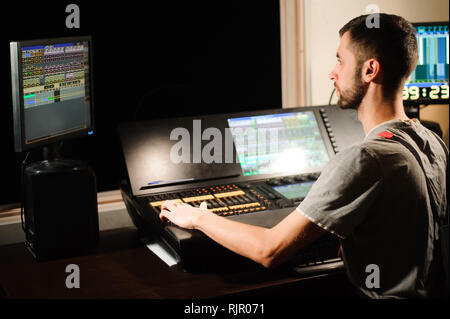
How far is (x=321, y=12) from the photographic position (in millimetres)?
2730

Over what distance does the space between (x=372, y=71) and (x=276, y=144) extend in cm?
74

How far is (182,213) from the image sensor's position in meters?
1.88

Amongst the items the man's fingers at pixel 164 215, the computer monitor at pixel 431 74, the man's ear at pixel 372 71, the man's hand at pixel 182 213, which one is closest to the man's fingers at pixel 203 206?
the man's hand at pixel 182 213

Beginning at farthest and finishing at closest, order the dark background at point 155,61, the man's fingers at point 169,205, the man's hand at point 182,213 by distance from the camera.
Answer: the dark background at point 155,61
the man's fingers at point 169,205
the man's hand at point 182,213

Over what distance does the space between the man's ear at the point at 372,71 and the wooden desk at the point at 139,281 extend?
580 mm

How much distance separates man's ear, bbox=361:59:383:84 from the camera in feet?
5.37

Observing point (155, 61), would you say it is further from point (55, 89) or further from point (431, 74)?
point (431, 74)

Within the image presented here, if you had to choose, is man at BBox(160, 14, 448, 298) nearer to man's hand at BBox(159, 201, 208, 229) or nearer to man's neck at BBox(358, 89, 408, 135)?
man's neck at BBox(358, 89, 408, 135)

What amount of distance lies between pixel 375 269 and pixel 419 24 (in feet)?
4.85

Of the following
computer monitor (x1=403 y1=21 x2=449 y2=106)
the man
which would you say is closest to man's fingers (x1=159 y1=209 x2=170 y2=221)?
the man

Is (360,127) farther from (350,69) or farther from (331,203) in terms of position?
(331,203)

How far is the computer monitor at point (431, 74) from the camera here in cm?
268

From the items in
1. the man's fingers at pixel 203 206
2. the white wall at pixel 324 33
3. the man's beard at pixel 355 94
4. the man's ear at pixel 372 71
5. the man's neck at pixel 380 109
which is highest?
the white wall at pixel 324 33

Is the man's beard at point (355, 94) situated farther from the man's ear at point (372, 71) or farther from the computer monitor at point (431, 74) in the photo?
the computer monitor at point (431, 74)
